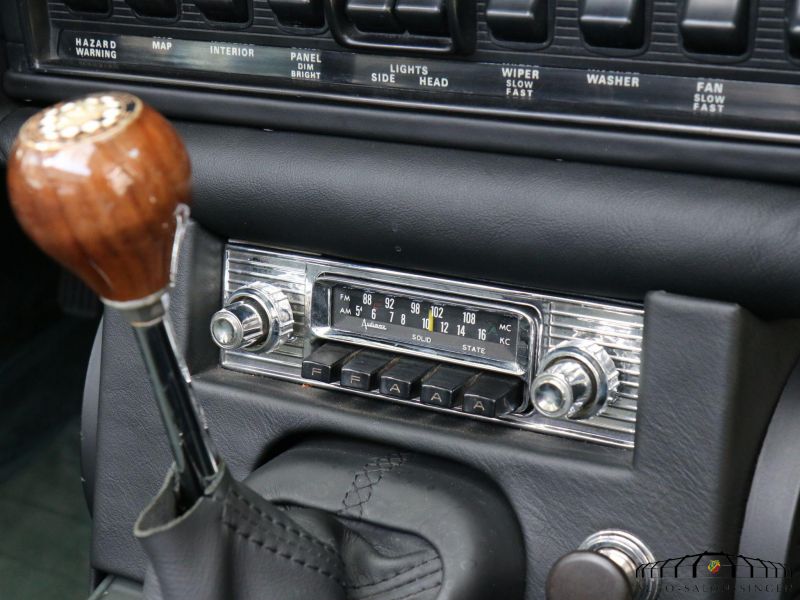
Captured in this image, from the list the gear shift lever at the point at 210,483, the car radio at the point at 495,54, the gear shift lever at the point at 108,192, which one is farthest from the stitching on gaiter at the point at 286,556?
A: the car radio at the point at 495,54

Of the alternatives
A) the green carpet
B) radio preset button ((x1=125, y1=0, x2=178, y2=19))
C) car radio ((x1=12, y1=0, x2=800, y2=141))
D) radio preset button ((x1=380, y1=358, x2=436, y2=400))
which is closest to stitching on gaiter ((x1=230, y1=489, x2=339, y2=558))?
radio preset button ((x1=380, y1=358, x2=436, y2=400))

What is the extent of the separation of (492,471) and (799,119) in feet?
1.12

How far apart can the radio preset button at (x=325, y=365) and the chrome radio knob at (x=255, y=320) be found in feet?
0.15

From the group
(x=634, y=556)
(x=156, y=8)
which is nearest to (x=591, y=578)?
(x=634, y=556)

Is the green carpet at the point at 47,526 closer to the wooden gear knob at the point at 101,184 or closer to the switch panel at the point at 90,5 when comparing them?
the switch panel at the point at 90,5

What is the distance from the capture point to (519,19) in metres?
0.70

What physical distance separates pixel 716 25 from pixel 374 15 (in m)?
0.24

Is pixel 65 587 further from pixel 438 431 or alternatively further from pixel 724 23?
pixel 724 23

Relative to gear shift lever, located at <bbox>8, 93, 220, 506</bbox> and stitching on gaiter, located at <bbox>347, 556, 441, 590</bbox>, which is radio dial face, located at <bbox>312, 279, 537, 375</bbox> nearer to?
stitching on gaiter, located at <bbox>347, 556, 441, 590</bbox>

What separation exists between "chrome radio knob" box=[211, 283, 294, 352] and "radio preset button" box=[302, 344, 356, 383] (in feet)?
0.15

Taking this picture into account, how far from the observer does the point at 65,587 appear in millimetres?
1471

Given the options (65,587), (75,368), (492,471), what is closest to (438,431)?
(492,471)

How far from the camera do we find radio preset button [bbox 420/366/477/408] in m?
0.80

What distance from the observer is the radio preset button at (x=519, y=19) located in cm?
70
